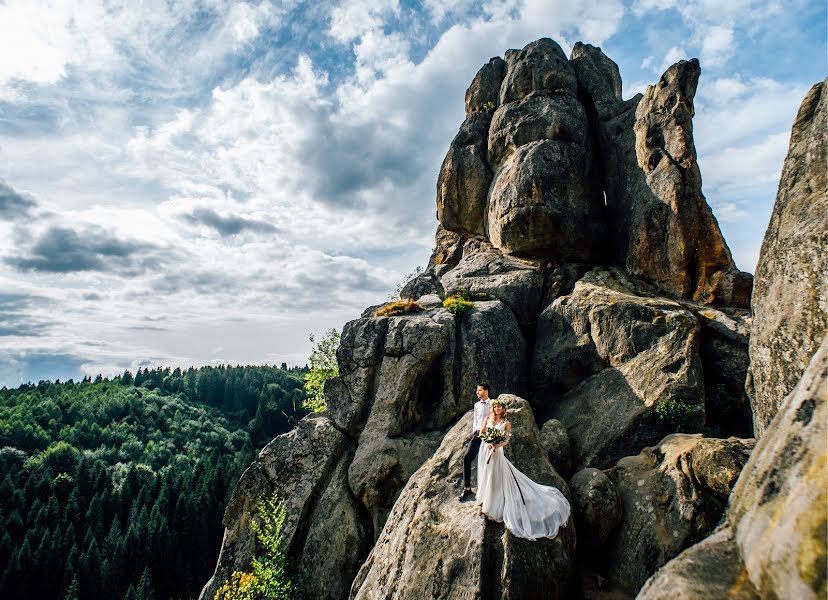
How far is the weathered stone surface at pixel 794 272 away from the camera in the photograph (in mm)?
10688

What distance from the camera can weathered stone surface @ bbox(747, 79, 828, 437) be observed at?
10688mm

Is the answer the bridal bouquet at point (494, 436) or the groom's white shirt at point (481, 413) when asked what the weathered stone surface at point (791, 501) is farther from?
the groom's white shirt at point (481, 413)

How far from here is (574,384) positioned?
2578 cm

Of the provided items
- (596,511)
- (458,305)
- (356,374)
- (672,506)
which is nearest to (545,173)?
(458,305)

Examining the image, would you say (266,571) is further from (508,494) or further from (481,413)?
(508,494)

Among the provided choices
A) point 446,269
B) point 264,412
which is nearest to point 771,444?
point 446,269

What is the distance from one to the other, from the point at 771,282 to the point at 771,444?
25.7ft

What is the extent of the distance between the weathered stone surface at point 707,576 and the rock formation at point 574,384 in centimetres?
4

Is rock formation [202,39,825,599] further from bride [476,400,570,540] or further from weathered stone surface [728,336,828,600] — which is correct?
bride [476,400,570,540]

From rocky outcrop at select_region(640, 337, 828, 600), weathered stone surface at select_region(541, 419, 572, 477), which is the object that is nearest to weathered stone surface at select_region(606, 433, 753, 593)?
weathered stone surface at select_region(541, 419, 572, 477)

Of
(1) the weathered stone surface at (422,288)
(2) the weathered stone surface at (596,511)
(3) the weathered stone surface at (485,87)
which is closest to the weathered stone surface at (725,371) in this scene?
(2) the weathered stone surface at (596,511)

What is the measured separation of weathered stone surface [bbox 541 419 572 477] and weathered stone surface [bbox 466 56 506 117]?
107 ft

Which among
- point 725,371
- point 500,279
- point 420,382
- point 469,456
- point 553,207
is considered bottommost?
point 469,456

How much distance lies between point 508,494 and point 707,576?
769cm
